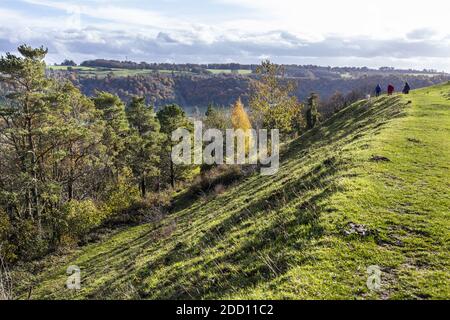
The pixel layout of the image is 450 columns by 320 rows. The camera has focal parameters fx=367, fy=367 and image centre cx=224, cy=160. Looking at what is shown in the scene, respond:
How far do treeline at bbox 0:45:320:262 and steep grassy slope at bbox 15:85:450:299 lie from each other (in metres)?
13.7

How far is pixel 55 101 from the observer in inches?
1334

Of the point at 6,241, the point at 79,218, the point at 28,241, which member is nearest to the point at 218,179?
the point at 79,218

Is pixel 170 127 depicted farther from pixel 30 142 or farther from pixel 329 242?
pixel 329 242

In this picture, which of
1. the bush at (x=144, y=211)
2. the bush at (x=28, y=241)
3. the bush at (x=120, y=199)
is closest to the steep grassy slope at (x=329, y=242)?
the bush at (x=28, y=241)

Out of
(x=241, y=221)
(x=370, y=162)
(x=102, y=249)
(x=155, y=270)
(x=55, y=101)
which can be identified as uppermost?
(x=55, y=101)

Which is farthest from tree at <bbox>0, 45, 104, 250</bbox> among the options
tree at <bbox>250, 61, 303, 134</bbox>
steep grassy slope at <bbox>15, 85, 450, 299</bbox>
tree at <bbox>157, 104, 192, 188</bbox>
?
tree at <bbox>250, 61, 303, 134</bbox>

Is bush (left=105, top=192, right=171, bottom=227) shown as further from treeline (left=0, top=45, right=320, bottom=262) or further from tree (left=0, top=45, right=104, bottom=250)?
tree (left=0, top=45, right=104, bottom=250)

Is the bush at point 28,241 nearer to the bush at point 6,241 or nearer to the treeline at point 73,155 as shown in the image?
the treeline at point 73,155

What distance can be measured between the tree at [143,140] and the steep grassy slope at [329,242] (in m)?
32.0

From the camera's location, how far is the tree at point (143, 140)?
53.7 m

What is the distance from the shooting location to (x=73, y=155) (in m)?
43.0

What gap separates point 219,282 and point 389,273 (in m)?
4.72

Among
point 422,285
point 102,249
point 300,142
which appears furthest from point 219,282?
point 300,142
